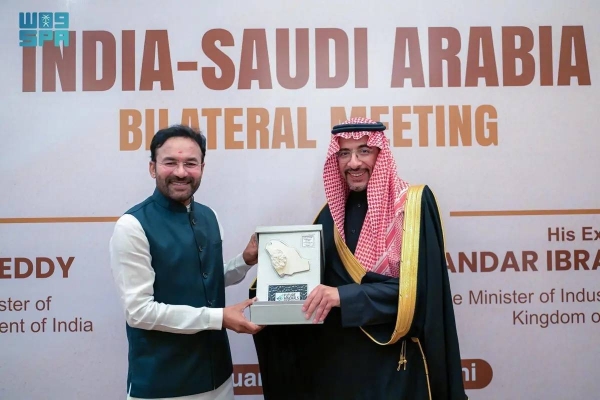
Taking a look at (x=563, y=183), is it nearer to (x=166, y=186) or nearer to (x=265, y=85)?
(x=265, y=85)

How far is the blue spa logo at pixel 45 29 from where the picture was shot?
9.46ft

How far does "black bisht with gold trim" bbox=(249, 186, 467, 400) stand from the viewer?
1.97 meters

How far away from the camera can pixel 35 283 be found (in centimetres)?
286

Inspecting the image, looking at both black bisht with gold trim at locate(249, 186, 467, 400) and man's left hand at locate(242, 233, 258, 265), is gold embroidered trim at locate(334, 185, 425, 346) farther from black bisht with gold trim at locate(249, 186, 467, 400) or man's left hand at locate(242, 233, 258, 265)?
man's left hand at locate(242, 233, 258, 265)

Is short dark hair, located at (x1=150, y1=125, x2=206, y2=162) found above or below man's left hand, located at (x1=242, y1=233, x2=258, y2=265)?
above

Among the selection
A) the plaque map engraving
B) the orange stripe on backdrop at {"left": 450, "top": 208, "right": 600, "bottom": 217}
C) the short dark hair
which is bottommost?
the plaque map engraving

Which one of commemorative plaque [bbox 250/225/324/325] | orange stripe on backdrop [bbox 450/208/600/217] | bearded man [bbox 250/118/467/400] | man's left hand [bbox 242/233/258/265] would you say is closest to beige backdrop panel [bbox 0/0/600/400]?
orange stripe on backdrop [bbox 450/208/600/217]

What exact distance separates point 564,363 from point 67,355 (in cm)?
272

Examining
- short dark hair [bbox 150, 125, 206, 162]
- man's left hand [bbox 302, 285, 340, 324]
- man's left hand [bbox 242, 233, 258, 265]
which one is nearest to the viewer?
man's left hand [bbox 302, 285, 340, 324]

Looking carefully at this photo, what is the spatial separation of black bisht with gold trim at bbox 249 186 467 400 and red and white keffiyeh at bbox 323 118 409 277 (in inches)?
1.8

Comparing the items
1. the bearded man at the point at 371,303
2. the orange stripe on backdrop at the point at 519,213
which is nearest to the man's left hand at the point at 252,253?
the bearded man at the point at 371,303

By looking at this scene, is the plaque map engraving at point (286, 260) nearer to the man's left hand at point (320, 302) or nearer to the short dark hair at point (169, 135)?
the man's left hand at point (320, 302)

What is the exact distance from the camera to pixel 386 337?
6.68 ft

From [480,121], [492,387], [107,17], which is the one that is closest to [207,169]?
[107,17]
